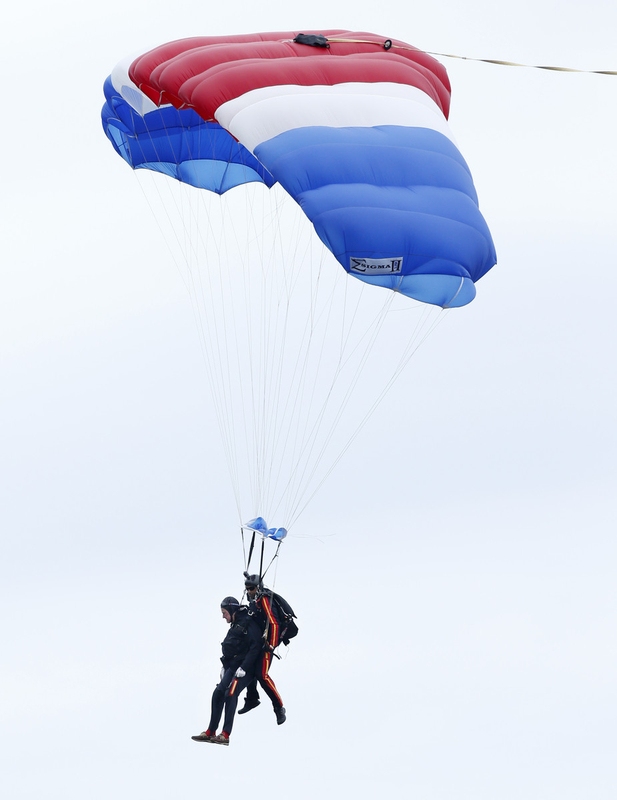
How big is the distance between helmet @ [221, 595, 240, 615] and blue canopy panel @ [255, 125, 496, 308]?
12.6 ft

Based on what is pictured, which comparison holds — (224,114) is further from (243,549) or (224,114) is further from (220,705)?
(220,705)

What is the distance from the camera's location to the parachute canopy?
13.4 metres

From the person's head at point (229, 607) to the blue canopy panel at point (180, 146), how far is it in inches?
223

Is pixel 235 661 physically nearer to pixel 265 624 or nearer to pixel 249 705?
pixel 265 624

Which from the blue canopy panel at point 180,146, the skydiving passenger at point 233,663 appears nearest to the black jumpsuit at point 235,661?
the skydiving passenger at point 233,663

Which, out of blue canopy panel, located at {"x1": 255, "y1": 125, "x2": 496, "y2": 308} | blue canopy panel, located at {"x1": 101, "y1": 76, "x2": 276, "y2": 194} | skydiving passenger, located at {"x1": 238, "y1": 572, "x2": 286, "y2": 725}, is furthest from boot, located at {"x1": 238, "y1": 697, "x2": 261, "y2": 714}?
blue canopy panel, located at {"x1": 101, "y1": 76, "x2": 276, "y2": 194}

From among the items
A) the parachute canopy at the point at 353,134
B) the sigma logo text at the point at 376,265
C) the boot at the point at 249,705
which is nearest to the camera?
the sigma logo text at the point at 376,265

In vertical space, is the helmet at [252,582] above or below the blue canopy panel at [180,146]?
below

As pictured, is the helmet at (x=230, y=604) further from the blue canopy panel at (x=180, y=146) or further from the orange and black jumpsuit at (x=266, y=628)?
the blue canopy panel at (x=180, y=146)

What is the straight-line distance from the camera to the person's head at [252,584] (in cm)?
1458

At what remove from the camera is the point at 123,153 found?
18.3 m

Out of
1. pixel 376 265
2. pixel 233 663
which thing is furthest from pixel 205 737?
pixel 376 265

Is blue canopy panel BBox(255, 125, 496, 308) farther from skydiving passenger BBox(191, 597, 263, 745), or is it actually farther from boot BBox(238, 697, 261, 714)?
boot BBox(238, 697, 261, 714)

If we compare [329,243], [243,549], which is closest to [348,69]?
[329,243]
